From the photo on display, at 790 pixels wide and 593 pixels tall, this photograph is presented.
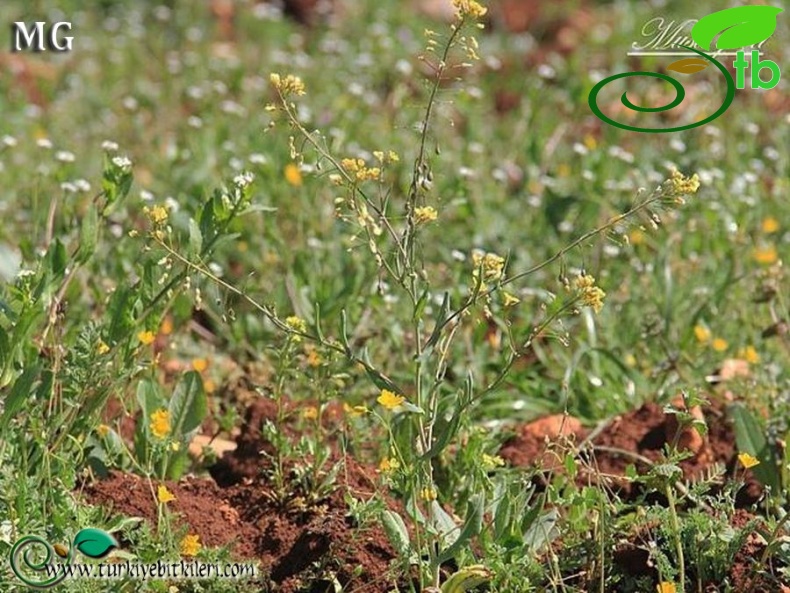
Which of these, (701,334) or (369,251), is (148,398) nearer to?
(369,251)

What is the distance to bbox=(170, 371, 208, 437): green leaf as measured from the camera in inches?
129

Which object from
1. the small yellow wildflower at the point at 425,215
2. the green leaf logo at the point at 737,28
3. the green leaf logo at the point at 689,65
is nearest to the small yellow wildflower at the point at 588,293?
the small yellow wildflower at the point at 425,215

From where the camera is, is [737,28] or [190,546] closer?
[190,546]

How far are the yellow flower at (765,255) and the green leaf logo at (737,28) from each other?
129cm

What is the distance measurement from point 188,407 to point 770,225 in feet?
7.11

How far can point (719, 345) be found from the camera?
400 cm

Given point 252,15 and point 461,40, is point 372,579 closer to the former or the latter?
point 461,40

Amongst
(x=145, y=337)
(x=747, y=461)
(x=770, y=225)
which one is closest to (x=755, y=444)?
(x=747, y=461)

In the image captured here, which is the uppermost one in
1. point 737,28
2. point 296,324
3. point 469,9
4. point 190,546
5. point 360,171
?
point 469,9

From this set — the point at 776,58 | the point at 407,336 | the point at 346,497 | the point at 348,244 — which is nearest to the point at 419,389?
the point at 346,497

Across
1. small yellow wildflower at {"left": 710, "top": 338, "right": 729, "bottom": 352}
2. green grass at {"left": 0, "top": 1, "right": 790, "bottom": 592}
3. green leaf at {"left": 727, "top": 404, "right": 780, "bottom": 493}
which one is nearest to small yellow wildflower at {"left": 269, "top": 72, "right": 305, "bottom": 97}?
green grass at {"left": 0, "top": 1, "right": 790, "bottom": 592}

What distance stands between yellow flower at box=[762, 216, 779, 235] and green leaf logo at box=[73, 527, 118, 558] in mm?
2549

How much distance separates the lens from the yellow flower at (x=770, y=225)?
4605 mm

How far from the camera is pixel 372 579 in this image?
2879 millimetres
